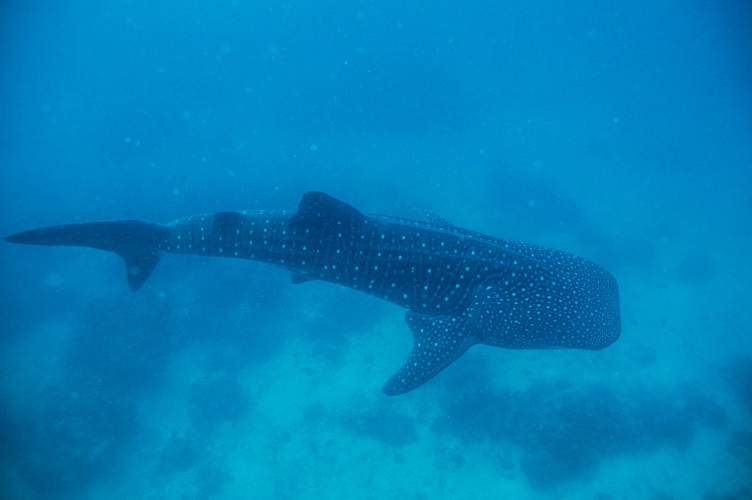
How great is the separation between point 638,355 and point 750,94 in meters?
105

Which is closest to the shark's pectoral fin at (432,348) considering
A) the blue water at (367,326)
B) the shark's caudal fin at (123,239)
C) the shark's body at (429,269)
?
the shark's body at (429,269)

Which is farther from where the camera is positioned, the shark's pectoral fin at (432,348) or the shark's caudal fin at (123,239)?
the shark's pectoral fin at (432,348)

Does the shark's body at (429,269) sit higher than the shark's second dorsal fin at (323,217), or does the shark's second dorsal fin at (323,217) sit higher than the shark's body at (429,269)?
the shark's second dorsal fin at (323,217)

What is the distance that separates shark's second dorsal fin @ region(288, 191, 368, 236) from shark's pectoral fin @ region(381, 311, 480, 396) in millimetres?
2068

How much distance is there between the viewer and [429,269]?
17.7ft

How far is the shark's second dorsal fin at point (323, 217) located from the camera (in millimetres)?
5164

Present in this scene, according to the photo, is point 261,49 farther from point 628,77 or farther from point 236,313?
point 236,313

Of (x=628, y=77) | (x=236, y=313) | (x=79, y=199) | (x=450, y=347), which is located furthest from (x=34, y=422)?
(x=628, y=77)

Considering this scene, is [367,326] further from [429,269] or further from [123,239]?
[123,239]

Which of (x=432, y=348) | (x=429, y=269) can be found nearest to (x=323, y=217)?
(x=429, y=269)

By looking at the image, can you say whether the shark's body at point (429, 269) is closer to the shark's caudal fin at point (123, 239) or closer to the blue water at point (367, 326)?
the shark's caudal fin at point (123, 239)

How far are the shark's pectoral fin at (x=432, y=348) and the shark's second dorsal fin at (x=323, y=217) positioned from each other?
81.4 inches

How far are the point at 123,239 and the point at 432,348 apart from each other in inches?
206

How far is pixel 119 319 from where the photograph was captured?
49.7ft
